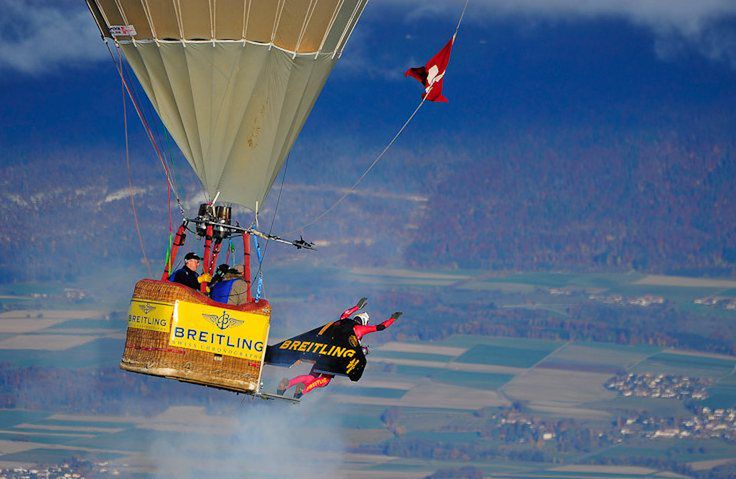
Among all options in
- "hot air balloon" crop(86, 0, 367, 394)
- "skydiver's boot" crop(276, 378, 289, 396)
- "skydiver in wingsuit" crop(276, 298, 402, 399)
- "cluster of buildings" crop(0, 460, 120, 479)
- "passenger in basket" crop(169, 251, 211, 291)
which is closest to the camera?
"passenger in basket" crop(169, 251, 211, 291)

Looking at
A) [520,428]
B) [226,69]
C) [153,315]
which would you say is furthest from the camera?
[520,428]

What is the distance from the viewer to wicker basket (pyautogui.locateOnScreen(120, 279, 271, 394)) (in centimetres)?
4216

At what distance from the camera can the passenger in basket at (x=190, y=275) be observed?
4294cm

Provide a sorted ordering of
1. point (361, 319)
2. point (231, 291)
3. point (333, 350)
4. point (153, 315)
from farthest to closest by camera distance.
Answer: point (361, 319)
point (333, 350)
point (231, 291)
point (153, 315)

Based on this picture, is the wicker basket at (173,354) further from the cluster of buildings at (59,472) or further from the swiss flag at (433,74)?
the cluster of buildings at (59,472)

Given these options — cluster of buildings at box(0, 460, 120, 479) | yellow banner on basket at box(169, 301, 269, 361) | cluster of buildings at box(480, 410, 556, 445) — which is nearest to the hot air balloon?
yellow banner on basket at box(169, 301, 269, 361)

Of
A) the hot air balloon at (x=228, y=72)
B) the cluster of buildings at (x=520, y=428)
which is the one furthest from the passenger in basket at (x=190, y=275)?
the cluster of buildings at (x=520, y=428)

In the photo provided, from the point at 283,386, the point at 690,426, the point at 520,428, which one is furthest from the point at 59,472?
the point at 283,386

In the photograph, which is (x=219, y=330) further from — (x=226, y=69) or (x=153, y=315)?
(x=226, y=69)

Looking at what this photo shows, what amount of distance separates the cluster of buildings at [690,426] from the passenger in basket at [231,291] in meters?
133

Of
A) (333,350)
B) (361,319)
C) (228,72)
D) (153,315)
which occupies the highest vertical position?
(228,72)

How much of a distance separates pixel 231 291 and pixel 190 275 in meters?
1.02

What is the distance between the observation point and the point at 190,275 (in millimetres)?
43094

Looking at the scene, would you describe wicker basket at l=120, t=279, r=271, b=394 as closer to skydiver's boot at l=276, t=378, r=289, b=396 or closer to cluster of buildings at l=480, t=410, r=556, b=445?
skydiver's boot at l=276, t=378, r=289, b=396
